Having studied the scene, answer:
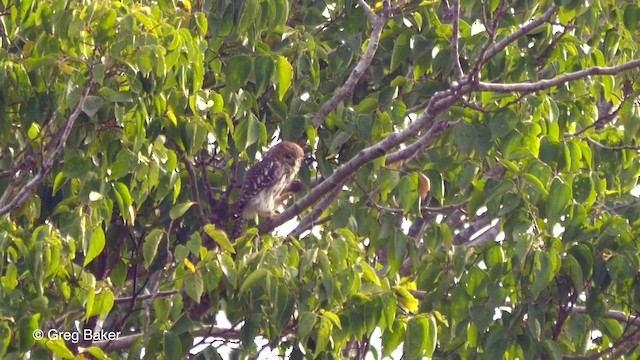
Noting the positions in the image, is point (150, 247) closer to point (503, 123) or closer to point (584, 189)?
point (503, 123)

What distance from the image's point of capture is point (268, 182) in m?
8.59

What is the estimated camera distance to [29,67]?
588cm

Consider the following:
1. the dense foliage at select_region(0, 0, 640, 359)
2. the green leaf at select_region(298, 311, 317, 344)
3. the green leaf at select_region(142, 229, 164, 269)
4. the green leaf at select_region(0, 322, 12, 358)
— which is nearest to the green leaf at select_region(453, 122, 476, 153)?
the dense foliage at select_region(0, 0, 640, 359)

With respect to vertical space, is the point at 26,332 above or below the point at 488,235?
above

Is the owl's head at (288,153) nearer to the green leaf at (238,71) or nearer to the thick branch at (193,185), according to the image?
the thick branch at (193,185)

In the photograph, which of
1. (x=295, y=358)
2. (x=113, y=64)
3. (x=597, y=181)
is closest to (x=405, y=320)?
(x=295, y=358)

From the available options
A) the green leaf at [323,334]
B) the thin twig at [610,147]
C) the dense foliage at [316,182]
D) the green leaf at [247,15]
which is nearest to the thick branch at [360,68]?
the dense foliage at [316,182]

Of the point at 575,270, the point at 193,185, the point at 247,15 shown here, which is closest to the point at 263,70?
the point at 247,15

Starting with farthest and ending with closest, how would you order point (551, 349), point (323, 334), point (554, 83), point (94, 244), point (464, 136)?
point (464, 136)
point (551, 349)
point (554, 83)
point (94, 244)
point (323, 334)

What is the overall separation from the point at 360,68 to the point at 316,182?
101cm

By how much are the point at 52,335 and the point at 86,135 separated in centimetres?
111

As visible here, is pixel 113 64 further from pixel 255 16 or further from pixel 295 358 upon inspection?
pixel 295 358

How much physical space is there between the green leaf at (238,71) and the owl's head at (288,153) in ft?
4.74

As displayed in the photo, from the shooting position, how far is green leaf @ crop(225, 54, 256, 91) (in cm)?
660
